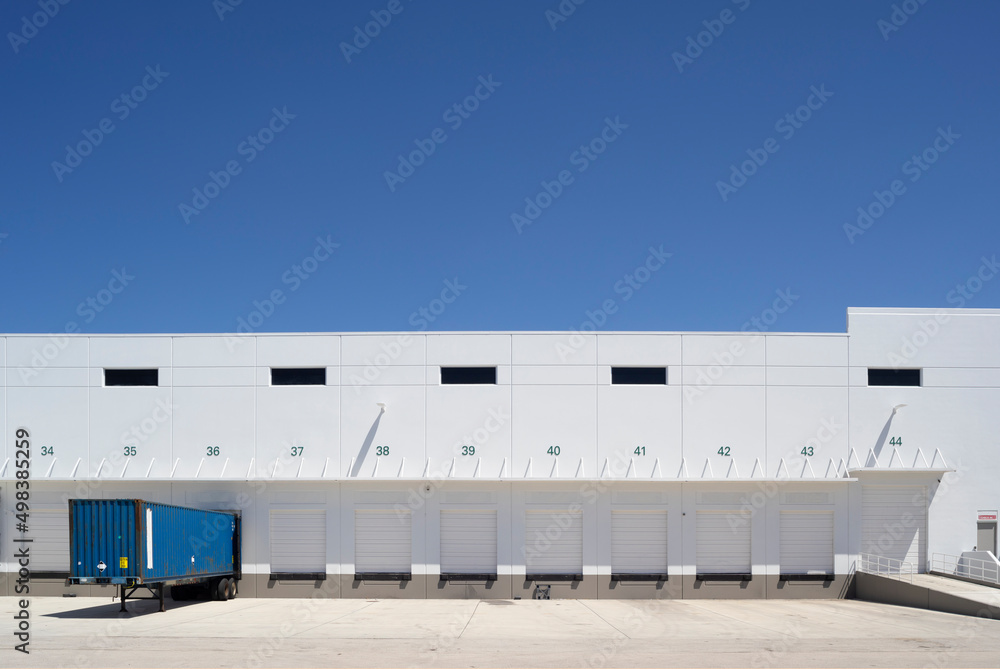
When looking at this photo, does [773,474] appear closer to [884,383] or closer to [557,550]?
[884,383]

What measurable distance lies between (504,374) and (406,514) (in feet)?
20.0

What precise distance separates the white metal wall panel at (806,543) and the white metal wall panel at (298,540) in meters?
16.5

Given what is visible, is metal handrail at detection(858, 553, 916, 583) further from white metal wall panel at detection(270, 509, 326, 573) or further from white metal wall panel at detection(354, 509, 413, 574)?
white metal wall panel at detection(270, 509, 326, 573)

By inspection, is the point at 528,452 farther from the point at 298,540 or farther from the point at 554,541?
the point at 298,540

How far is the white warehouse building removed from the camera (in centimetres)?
2608

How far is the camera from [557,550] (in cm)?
2606

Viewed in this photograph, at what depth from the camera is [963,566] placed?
2625 cm

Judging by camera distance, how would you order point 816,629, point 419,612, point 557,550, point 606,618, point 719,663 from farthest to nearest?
point 557,550, point 419,612, point 606,618, point 816,629, point 719,663

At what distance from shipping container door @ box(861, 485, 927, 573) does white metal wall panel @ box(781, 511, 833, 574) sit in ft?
4.77

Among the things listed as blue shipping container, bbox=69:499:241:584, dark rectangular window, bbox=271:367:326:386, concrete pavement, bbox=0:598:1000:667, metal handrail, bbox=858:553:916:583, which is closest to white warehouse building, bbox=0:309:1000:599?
dark rectangular window, bbox=271:367:326:386

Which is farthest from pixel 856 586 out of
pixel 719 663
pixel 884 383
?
pixel 719 663

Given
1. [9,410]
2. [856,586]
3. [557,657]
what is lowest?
[856,586]

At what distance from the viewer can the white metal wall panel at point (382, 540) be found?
26156mm

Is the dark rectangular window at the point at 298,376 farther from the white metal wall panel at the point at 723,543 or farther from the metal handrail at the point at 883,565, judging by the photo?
the metal handrail at the point at 883,565
